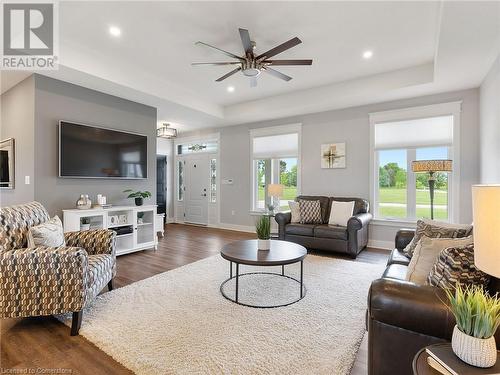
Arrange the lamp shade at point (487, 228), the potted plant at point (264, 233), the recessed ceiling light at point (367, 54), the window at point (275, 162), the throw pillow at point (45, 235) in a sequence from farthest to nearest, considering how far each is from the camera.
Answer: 1. the window at point (275, 162)
2. the recessed ceiling light at point (367, 54)
3. the potted plant at point (264, 233)
4. the throw pillow at point (45, 235)
5. the lamp shade at point (487, 228)

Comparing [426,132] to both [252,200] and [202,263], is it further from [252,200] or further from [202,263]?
[202,263]

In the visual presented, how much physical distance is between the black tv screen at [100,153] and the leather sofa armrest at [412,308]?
4347 mm

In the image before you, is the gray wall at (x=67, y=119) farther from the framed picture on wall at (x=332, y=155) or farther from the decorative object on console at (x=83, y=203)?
the framed picture on wall at (x=332, y=155)

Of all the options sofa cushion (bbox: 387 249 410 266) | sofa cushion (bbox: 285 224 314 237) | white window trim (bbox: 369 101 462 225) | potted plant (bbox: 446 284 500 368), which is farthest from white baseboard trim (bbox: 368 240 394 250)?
potted plant (bbox: 446 284 500 368)

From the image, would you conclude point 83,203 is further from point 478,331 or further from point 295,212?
point 478,331

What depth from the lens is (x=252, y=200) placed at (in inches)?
260

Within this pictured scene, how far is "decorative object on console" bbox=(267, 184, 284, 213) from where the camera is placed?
556 cm

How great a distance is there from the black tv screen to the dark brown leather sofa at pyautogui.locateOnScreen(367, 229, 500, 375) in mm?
4355

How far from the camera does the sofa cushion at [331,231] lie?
4.28m

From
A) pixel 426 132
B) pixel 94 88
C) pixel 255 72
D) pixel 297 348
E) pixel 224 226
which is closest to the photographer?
pixel 297 348

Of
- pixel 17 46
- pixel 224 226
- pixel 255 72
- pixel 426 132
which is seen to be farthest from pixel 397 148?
pixel 17 46

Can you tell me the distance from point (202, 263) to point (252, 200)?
292 cm

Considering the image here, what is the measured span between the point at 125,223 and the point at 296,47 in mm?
3749

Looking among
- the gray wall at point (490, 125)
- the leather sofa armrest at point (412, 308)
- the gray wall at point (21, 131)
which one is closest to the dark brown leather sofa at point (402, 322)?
the leather sofa armrest at point (412, 308)
